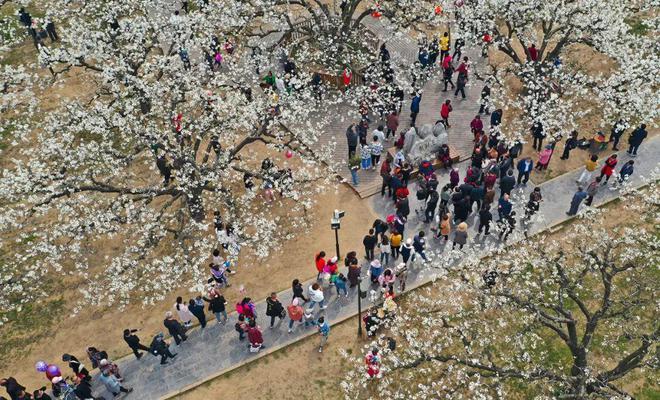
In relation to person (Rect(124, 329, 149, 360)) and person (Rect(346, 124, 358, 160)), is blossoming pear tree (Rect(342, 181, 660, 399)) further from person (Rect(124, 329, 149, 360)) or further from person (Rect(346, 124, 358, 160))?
person (Rect(346, 124, 358, 160))

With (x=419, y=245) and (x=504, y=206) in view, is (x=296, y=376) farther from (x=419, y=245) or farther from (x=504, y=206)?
(x=504, y=206)

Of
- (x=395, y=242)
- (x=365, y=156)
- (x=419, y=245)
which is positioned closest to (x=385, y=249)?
(x=395, y=242)

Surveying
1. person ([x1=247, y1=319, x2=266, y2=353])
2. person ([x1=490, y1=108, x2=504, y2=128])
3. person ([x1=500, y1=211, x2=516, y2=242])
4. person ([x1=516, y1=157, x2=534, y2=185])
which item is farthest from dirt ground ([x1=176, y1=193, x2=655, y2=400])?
person ([x1=490, y1=108, x2=504, y2=128])

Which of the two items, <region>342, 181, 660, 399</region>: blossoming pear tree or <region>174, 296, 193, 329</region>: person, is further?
<region>174, 296, 193, 329</region>: person

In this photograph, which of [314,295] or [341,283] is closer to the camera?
[314,295]

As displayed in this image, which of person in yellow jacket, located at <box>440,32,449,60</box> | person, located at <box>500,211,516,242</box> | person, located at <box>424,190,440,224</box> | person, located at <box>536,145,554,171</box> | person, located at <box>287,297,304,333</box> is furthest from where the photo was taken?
person in yellow jacket, located at <box>440,32,449,60</box>

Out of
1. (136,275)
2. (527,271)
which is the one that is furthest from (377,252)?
(136,275)

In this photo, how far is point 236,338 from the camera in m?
18.4

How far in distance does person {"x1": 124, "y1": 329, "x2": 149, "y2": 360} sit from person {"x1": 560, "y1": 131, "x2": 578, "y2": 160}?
17.9 meters

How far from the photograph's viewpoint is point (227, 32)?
26781 millimetres

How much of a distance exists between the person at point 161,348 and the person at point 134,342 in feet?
1.10

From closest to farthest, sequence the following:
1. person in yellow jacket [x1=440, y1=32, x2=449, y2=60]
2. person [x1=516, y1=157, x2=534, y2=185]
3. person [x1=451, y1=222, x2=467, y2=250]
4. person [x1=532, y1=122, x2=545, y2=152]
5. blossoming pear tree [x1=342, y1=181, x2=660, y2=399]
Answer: blossoming pear tree [x1=342, y1=181, x2=660, y2=399] < person [x1=451, y1=222, x2=467, y2=250] < person [x1=516, y1=157, x2=534, y2=185] < person [x1=532, y1=122, x2=545, y2=152] < person in yellow jacket [x1=440, y1=32, x2=449, y2=60]

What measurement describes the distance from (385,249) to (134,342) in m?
8.80

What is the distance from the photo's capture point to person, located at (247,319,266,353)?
17.2 meters
